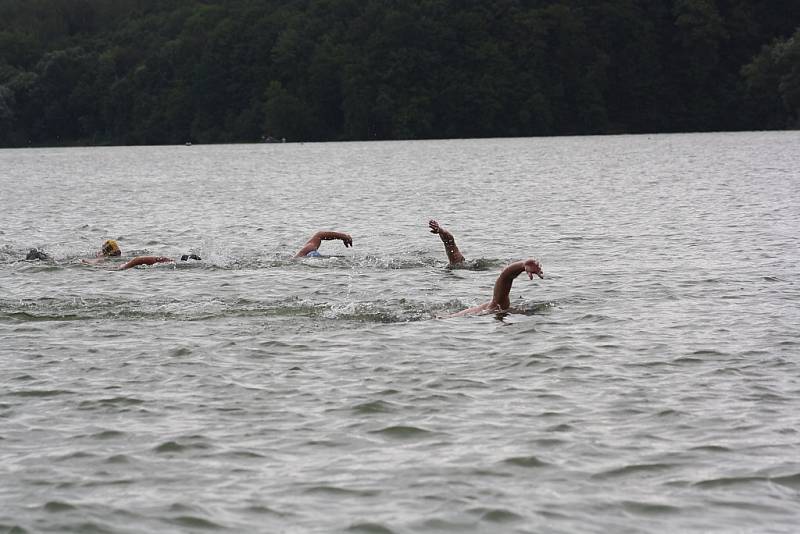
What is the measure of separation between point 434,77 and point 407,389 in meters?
118

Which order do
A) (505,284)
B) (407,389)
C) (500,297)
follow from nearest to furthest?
(407,389) → (505,284) → (500,297)

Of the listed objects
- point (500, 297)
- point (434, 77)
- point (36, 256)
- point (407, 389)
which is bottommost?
point (407, 389)

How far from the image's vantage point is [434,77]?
128 m

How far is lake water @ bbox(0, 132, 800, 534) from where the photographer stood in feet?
28.2

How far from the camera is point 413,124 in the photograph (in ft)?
414

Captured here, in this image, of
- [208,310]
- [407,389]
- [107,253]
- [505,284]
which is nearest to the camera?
[407,389]

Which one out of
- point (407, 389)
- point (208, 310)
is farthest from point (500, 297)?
point (208, 310)

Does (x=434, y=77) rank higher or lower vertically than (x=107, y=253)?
higher

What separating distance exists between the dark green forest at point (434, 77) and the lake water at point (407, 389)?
9871cm

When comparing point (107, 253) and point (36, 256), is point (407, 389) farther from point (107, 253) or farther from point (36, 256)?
point (36, 256)

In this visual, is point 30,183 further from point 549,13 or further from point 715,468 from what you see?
point 549,13

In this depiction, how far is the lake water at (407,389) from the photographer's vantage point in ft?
28.2

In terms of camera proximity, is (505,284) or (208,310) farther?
(208,310)

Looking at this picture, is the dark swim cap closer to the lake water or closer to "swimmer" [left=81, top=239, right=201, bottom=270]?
the lake water
